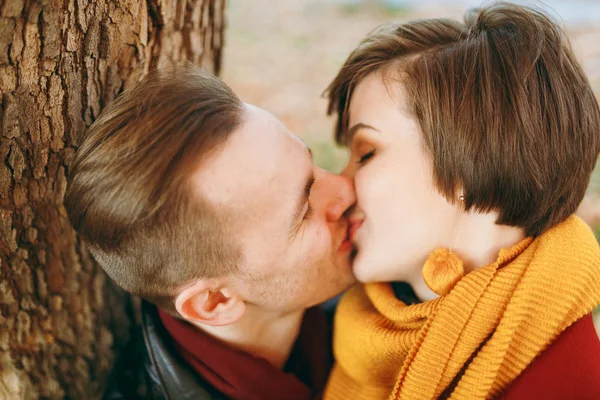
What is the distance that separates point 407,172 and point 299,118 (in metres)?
3.14

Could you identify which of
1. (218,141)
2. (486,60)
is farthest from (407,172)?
(218,141)

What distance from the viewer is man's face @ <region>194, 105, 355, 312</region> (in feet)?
5.24

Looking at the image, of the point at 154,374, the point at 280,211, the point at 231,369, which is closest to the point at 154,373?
the point at 154,374

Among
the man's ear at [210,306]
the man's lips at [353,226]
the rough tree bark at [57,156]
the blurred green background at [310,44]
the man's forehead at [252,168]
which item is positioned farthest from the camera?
the blurred green background at [310,44]

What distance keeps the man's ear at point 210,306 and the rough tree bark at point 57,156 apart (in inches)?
17.0

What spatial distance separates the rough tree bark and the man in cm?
10

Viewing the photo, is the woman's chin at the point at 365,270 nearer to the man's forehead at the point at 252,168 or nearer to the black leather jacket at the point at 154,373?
the man's forehead at the point at 252,168

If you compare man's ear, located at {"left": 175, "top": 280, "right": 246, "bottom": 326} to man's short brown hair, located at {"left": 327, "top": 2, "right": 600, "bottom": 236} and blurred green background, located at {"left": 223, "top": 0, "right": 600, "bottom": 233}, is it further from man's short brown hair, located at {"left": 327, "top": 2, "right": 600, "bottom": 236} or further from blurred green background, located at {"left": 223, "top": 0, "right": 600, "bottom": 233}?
blurred green background, located at {"left": 223, "top": 0, "right": 600, "bottom": 233}

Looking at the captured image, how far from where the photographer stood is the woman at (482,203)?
1589 millimetres

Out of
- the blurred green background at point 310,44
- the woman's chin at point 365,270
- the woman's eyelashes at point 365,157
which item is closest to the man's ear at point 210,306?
the woman's chin at point 365,270

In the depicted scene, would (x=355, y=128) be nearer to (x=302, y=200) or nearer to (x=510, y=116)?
(x=302, y=200)

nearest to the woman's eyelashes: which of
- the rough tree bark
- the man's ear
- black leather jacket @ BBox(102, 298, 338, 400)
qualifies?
the man's ear

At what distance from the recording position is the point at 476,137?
64.4 inches

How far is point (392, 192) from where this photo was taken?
Answer: 1779mm
